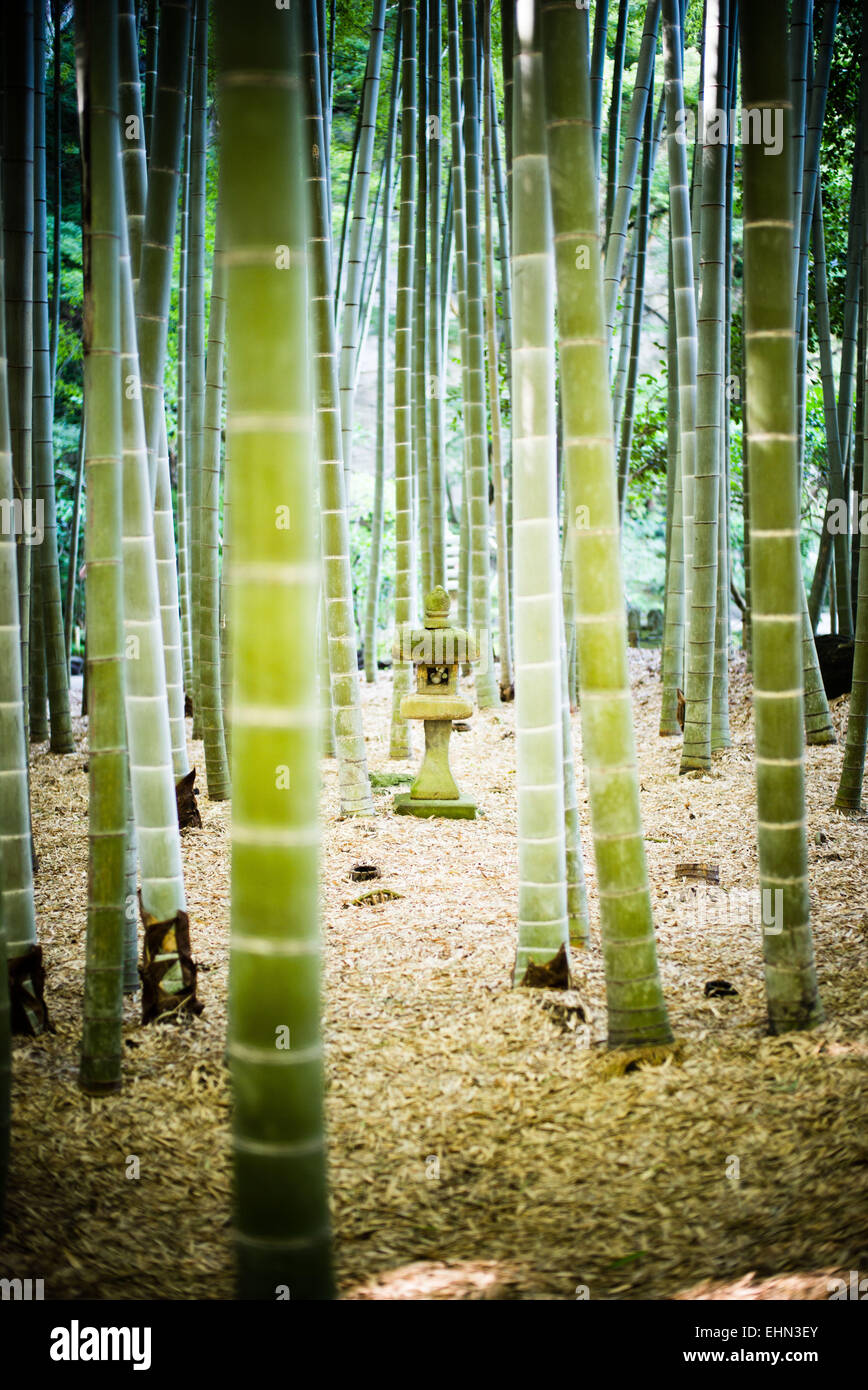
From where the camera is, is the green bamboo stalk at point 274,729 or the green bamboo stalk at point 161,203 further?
the green bamboo stalk at point 161,203

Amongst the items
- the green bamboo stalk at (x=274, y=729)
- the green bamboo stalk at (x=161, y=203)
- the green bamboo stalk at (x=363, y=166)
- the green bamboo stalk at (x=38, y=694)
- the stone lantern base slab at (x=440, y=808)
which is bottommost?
the stone lantern base slab at (x=440, y=808)

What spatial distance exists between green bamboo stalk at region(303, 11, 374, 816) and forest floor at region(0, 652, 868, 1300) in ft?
4.73

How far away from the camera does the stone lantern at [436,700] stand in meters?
4.77

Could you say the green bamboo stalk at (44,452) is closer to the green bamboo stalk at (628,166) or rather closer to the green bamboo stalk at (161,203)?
the green bamboo stalk at (161,203)

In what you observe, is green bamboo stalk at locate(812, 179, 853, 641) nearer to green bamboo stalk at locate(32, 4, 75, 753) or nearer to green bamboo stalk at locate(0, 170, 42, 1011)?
green bamboo stalk at locate(32, 4, 75, 753)

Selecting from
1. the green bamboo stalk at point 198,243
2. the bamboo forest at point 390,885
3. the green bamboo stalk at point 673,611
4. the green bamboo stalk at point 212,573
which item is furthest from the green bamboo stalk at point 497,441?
the bamboo forest at point 390,885

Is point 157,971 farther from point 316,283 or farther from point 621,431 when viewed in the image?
point 621,431

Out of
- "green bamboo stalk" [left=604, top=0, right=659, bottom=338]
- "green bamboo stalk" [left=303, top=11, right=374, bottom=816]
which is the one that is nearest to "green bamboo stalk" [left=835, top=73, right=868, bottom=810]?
"green bamboo stalk" [left=604, top=0, right=659, bottom=338]

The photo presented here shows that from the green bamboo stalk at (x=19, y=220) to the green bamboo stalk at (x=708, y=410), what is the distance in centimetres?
262

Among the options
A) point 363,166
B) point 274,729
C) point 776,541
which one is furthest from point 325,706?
point 274,729

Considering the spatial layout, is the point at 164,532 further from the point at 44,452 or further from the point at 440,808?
the point at 44,452

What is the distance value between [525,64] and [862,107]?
286 cm

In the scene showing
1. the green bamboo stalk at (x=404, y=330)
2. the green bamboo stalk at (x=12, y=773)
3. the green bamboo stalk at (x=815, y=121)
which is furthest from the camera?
the green bamboo stalk at (x=404, y=330)

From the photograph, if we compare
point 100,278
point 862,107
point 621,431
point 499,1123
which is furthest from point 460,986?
point 621,431
